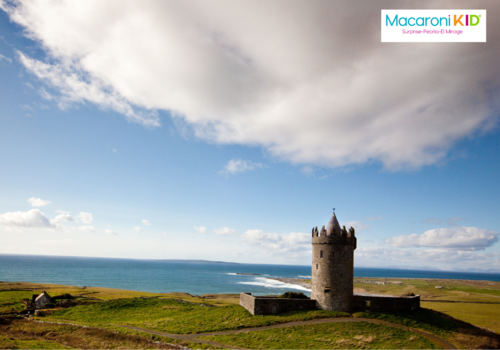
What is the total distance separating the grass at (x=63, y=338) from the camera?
85.5 ft

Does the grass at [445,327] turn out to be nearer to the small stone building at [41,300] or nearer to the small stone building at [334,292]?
the small stone building at [334,292]

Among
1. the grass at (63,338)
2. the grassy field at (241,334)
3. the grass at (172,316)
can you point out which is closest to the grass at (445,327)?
the grassy field at (241,334)

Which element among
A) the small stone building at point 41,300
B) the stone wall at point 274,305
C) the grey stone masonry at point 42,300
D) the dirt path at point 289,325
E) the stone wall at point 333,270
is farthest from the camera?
the grey stone masonry at point 42,300

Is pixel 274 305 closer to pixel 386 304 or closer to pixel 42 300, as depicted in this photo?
pixel 386 304

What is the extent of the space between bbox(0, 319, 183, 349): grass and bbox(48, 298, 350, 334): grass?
152 inches

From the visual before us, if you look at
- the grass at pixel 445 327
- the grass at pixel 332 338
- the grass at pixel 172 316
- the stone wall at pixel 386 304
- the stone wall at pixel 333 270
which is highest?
the stone wall at pixel 333 270

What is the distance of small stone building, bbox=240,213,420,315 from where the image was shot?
109 feet

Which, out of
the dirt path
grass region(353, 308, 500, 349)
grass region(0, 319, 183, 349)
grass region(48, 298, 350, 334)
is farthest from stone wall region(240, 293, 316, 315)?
grass region(0, 319, 183, 349)

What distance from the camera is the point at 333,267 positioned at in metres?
34.5

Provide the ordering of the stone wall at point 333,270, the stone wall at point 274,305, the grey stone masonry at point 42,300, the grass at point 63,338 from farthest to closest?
the grey stone masonry at point 42,300 < the stone wall at point 333,270 < the stone wall at point 274,305 < the grass at point 63,338

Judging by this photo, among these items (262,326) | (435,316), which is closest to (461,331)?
(435,316)

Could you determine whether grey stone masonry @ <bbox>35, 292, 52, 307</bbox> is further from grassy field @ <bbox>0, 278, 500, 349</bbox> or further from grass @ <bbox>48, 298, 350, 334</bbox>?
grassy field @ <bbox>0, 278, 500, 349</bbox>

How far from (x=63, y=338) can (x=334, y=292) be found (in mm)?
30954

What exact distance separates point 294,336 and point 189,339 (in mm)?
10616
